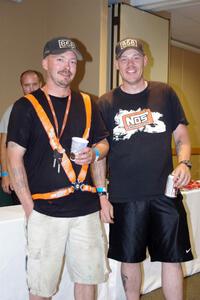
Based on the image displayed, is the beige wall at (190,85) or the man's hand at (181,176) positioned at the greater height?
the beige wall at (190,85)

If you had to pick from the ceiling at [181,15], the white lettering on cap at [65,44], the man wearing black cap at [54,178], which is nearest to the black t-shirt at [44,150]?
the man wearing black cap at [54,178]

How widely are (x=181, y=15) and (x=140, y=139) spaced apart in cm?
372

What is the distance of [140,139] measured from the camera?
6.33ft

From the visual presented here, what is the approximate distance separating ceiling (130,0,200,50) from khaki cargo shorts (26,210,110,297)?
10.1 feet

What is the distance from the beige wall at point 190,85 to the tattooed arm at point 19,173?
5469 millimetres

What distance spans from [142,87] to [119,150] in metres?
0.37

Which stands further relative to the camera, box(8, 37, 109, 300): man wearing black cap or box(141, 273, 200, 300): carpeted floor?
box(141, 273, 200, 300): carpeted floor

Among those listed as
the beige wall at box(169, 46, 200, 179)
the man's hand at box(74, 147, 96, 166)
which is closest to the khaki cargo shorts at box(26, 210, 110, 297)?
the man's hand at box(74, 147, 96, 166)

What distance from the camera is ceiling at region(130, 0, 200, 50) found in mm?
4128

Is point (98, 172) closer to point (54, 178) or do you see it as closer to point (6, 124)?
point (54, 178)

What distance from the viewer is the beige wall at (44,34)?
12.8 ft

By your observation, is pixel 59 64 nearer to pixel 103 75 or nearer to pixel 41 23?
pixel 103 75

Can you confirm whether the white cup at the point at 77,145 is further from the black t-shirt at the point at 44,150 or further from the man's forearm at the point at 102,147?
the man's forearm at the point at 102,147

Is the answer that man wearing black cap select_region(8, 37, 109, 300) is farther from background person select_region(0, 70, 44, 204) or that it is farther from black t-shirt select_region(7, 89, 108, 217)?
background person select_region(0, 70, 44, 204)
